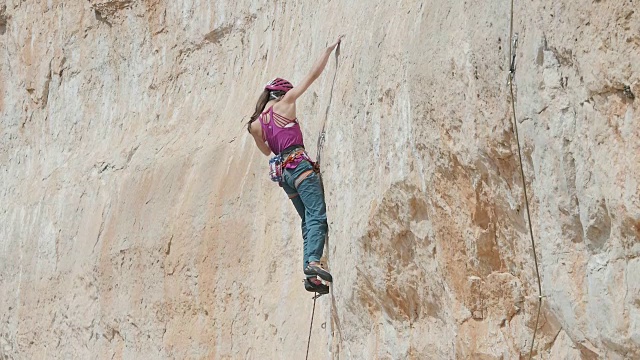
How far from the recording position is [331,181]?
7758mm

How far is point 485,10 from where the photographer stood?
19.3 feet

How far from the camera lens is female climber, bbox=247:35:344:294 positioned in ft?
25.5

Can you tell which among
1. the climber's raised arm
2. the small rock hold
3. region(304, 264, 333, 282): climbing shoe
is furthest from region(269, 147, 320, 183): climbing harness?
the small rock hold

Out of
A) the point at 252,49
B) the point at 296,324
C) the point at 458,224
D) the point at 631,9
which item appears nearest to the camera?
the point at 631,9

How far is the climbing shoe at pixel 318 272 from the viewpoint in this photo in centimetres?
767

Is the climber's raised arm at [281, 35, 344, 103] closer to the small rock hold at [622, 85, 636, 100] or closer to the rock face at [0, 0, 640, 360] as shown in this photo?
the rock face at [0, 0, 640, 360]

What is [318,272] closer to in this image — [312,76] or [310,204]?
[310,204]

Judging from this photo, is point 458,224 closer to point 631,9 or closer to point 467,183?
point 467,183

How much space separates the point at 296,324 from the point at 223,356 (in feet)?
4.18

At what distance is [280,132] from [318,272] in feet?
3.34

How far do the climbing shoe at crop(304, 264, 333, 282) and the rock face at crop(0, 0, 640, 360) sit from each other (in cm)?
12

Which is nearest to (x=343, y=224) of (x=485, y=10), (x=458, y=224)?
(x=458, y=224)

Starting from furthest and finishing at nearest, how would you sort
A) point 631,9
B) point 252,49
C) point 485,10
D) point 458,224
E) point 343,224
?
point 252,49 → point 343,224 → point 458,224 → point 485,10 → point 631,9

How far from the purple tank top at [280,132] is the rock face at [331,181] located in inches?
8.8
